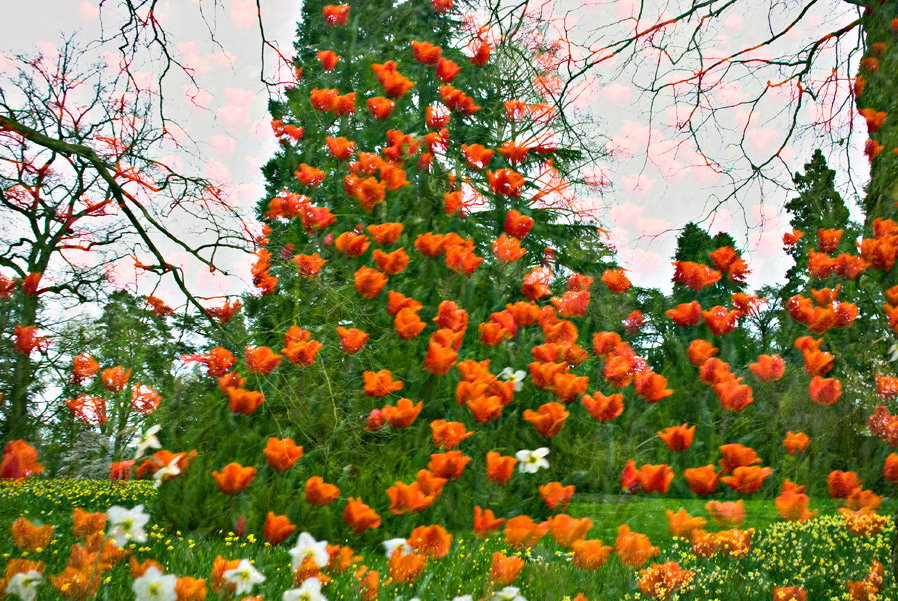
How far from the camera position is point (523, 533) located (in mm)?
2500

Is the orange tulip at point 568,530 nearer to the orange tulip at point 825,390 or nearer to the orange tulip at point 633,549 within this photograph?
the orange tulip at point 633,549

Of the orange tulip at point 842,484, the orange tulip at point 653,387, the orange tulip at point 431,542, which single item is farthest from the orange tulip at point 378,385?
the orange tulip at point 842,484

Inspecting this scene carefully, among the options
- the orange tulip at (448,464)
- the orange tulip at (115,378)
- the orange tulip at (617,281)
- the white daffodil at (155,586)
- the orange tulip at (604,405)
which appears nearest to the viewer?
the white daffodil at (155,586)

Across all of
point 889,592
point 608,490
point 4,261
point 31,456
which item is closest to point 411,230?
point 608,490

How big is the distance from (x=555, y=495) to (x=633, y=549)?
0.62m

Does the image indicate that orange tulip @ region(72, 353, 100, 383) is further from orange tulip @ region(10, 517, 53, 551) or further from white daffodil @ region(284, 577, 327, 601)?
white daffodil @ region(284, 577, 327, 601)

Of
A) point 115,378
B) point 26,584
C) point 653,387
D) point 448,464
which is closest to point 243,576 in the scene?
point 26,584

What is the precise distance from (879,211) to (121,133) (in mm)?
4380

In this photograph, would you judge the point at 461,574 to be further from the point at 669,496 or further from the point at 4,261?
the point at 4,261

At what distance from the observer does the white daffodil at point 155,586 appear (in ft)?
4.11

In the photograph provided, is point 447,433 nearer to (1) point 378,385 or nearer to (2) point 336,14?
(1) point 378,385

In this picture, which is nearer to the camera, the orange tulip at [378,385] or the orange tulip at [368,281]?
the orange tulip at [378,385]

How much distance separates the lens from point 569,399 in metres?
3.36

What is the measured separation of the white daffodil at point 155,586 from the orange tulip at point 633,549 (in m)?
1.45
